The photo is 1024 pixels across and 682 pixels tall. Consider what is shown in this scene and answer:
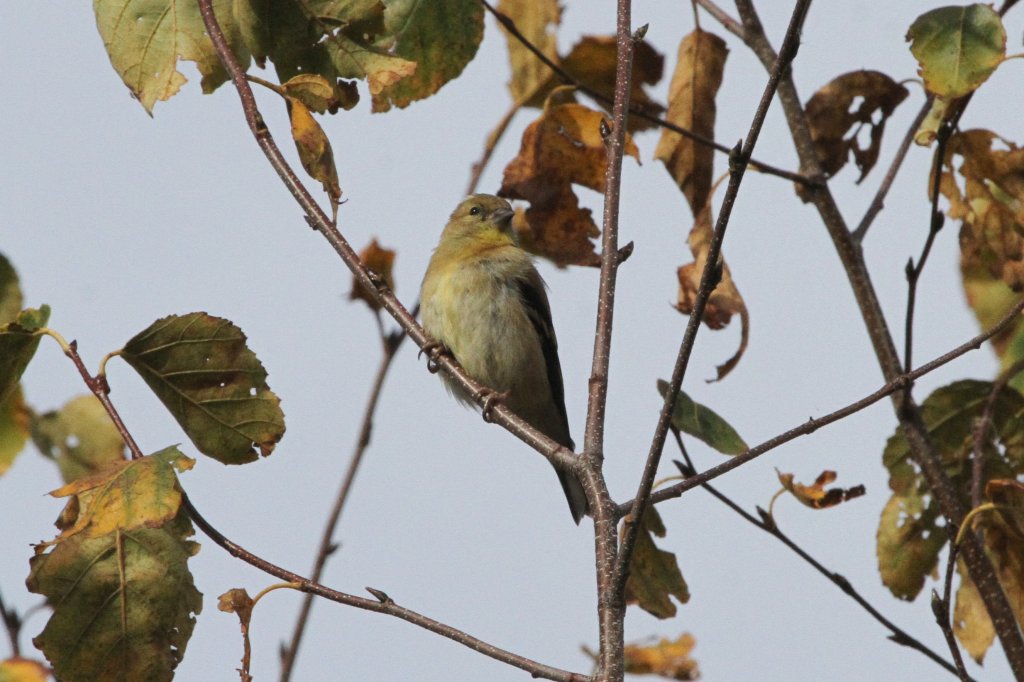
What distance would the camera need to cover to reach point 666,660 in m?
4.64

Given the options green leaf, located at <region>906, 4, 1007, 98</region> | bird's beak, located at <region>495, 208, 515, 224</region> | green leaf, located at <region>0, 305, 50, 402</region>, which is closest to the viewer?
green leaf, located at <region>0, 305, 50, 402</region>

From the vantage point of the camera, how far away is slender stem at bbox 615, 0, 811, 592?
2.50m

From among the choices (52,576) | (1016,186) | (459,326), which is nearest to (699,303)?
(52,576)

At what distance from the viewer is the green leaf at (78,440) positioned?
4.84m

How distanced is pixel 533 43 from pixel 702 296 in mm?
2798

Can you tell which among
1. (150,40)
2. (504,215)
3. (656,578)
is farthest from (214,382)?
(504,215)

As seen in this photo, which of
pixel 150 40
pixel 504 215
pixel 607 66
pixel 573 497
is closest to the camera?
pixel 150 40

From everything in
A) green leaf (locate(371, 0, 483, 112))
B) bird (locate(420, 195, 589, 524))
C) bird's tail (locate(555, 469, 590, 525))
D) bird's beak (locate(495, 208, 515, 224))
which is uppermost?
bird's beak (locate(495, 208, 515, 224))

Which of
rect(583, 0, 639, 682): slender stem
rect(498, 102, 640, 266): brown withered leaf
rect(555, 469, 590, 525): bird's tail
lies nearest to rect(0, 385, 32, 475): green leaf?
rect(498, 102, 640, 266): brown withered leaf

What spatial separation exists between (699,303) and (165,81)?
173 cm

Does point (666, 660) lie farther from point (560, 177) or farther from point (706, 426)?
point (560, 177)

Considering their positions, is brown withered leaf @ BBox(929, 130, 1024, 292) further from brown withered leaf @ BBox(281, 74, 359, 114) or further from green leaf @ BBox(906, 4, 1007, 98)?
brown withered leaf @ BBox(281, 74, 359, 114)

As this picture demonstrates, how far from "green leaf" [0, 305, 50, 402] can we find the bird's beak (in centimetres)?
418

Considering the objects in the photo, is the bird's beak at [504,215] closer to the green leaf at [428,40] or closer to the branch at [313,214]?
the green leaf at [428,40]
